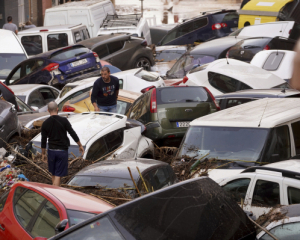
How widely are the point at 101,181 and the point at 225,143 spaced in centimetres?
210

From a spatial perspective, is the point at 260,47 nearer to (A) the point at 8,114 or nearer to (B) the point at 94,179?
(A) the point at 8,114

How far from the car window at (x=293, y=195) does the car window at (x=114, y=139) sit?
11.9 feet

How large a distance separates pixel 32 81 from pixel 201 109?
24.4ft

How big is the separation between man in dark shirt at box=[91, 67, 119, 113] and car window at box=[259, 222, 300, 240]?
22.1ft

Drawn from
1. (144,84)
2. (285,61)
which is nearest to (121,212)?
(144,84)

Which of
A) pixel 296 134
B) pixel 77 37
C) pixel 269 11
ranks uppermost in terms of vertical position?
pixel 269 11

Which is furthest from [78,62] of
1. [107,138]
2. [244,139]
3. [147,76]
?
[244,139]

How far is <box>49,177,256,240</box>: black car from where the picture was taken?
11.1 feet

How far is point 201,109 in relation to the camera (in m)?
9.66

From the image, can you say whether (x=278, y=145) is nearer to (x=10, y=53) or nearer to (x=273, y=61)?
(x=273, y=61)

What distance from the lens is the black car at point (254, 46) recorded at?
15281mm

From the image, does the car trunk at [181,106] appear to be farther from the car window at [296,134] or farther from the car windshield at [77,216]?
the car windshield at [77,216]

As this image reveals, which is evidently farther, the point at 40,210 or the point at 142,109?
the point at 142,109

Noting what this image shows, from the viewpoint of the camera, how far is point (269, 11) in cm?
2003
